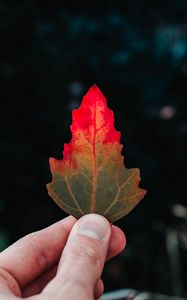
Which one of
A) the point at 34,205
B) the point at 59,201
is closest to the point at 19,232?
the point at 34,205

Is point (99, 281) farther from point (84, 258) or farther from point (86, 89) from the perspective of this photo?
point (86, 89)

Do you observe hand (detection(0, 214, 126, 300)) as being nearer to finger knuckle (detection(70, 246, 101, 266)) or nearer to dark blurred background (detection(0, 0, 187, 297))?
finger knuckle (detection(70, 246, 101, 266))

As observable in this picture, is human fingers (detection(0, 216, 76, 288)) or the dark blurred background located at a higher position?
the dark blurred background

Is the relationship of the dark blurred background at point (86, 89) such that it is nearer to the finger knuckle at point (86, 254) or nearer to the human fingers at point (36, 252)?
the human fingers at point (36, 252)

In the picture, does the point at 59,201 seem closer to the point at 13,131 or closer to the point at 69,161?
the point at 69,161

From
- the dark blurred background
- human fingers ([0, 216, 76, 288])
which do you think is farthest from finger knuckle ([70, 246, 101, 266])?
the dark blurred background

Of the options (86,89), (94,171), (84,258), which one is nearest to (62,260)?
(84,258)

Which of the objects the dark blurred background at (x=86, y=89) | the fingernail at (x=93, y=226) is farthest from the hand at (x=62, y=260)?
the dark blurred background at (x=86, y=89)
